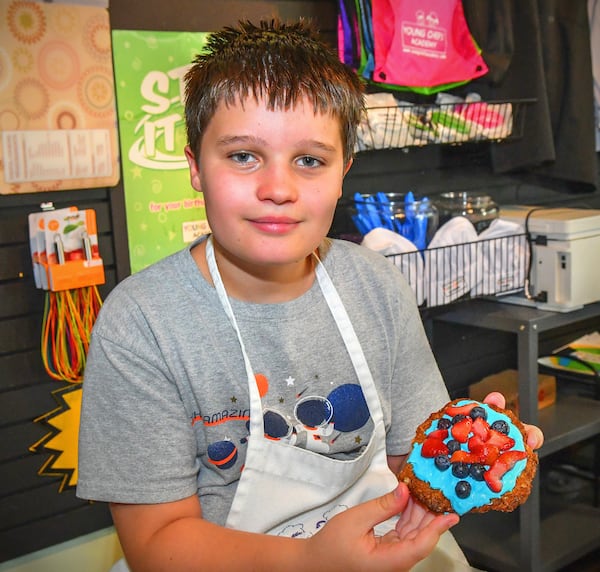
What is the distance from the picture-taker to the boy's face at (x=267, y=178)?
1.20m

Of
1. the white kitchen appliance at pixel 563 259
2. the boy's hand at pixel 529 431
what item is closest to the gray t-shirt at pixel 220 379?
the boy's hand at pixel 529 431

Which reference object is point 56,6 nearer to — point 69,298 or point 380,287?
point 69,298

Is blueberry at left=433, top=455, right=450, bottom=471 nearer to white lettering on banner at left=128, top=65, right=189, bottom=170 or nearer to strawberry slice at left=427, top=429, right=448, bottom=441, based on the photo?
strawberry slice at left=427, top=429, right=448, bottom=441

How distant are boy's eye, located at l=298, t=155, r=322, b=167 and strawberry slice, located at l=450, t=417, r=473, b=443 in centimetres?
47

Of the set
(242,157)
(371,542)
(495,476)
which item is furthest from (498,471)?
(242,157)

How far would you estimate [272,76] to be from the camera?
4.03 feet

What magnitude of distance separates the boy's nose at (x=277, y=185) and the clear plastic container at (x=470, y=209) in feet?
4.45

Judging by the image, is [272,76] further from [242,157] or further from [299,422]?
[299,422]

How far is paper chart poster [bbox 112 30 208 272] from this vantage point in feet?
6.88

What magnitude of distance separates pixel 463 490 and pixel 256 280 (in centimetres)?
49

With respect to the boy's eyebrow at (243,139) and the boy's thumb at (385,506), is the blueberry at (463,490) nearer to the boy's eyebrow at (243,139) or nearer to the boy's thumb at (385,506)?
the boy's thumb at (385,506)

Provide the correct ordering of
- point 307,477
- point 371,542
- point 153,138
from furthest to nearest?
point 153,138 < point 307,477 < point 371,542

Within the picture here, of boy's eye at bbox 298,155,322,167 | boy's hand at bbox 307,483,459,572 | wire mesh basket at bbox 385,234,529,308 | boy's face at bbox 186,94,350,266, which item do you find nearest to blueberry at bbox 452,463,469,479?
boy's hand at bbox 307,483,459,572

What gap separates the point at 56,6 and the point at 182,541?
4.63ft
